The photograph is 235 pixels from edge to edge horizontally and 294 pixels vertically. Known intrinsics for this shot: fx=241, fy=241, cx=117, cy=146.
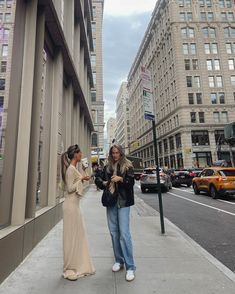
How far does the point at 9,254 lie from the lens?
364 cm

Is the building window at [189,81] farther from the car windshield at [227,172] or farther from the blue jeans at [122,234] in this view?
the blue jeans at [122,234]

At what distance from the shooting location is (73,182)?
3564 mm

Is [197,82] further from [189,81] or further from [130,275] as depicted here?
[130,275]

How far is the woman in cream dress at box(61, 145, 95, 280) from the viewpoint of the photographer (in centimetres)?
346

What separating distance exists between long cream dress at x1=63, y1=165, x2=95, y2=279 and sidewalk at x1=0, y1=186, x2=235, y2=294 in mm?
153

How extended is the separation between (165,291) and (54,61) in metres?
7.46

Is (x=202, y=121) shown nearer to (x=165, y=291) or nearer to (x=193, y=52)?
(x=193, y=52)

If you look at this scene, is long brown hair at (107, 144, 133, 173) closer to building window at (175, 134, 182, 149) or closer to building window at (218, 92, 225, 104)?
building window at (175, 134, 182, 149)

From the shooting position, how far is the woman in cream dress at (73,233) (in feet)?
11.3

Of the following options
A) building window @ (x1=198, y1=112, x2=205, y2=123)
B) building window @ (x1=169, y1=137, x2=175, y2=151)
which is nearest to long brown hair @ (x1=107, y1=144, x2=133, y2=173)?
building window @ (x1=198, y1=112, x2=205, y2=123)

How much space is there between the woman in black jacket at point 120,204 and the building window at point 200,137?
46595 mm

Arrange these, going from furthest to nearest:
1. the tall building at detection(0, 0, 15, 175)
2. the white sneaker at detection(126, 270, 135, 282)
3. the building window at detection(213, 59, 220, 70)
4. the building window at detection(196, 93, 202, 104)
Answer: the building window at detection(213, 59, 220, 70), the building window at detection(196, 93, 202, 104), the tall building at detection(0, 0, 15, 175), the white sneaker at detection(126, 270, 135, 282)

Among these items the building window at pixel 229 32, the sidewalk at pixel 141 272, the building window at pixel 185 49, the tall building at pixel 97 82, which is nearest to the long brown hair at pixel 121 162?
the sidewalk at pixel 141 272

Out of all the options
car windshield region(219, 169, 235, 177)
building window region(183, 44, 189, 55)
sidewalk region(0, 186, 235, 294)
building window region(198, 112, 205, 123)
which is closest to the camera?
sidewalk region(0, 186, 235, 294)
